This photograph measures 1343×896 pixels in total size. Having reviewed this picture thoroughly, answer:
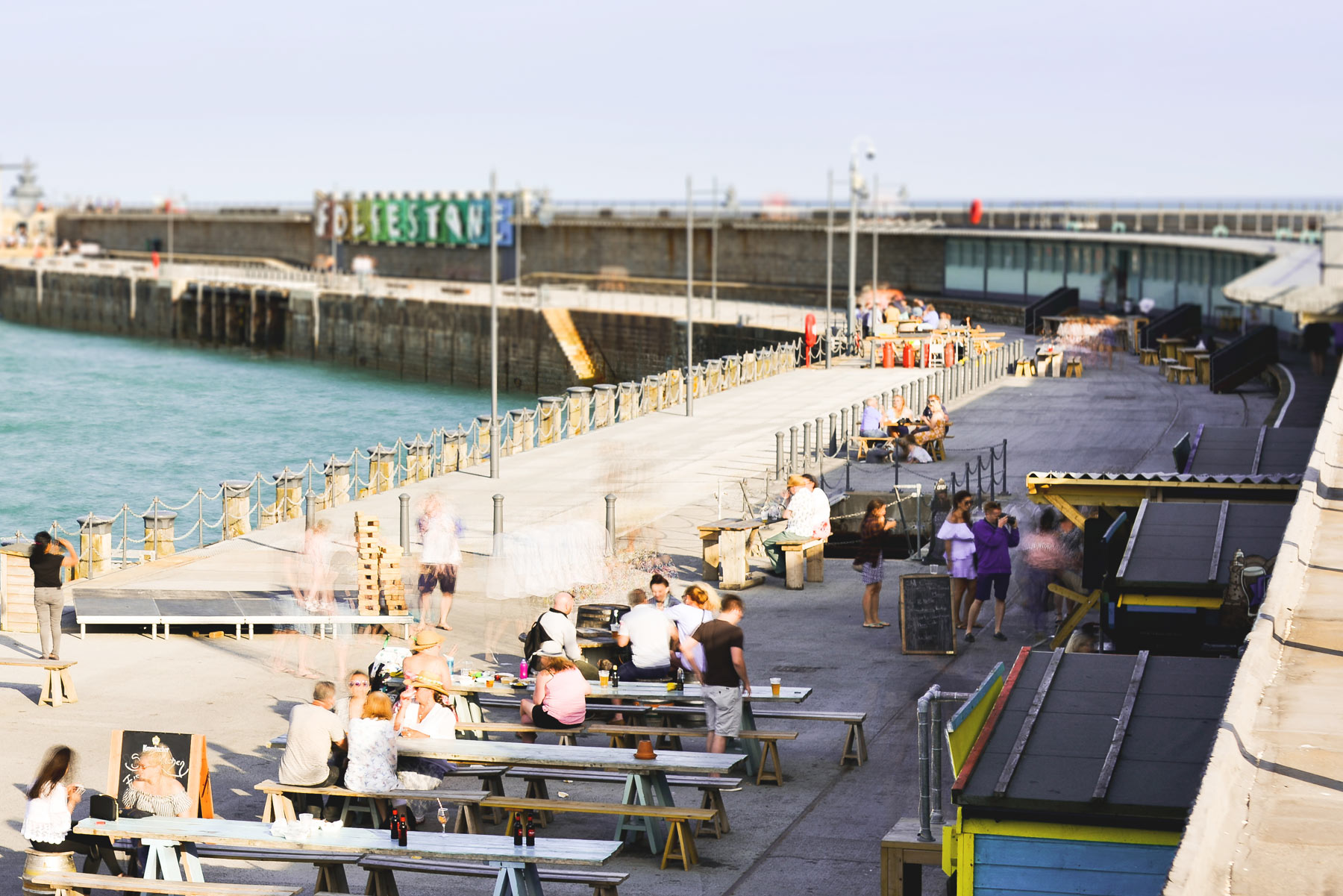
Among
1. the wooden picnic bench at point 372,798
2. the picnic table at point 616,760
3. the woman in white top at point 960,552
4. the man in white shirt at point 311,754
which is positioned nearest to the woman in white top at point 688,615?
the picnic table at point 616,760

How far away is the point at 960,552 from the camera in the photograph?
17.8 metres

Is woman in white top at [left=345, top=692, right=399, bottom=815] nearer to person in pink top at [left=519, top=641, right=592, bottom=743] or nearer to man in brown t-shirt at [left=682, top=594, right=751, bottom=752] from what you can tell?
person in pink top at [left=519, top=641, right=592, bottom=743]

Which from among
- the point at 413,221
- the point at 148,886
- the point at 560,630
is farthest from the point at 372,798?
the point at 413,221

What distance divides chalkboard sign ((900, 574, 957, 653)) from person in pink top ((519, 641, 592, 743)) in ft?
16.3

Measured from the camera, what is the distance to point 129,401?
72438 millimetres

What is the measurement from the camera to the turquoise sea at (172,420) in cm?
4756

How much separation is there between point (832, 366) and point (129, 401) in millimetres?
38108

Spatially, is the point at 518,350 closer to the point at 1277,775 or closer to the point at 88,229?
the point at 1277,775

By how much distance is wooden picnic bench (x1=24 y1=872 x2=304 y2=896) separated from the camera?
32.8 feet

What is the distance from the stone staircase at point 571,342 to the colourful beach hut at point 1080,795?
63.0 meters

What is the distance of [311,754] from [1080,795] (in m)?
5.51

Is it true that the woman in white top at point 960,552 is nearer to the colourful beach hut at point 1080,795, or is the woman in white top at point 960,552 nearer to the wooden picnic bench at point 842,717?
the wooden picnic bench at point 842,717

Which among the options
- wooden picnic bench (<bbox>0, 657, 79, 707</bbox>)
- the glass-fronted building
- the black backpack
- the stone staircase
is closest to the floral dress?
the black backpack

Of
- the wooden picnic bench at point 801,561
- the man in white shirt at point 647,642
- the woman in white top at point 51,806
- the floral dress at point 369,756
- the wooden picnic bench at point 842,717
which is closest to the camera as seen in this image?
the woman in white top at point 51,806
